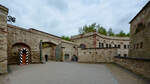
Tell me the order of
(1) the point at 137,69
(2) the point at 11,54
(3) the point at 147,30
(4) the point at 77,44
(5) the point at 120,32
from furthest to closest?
(5) the point at 120,32 → (4) the point at 77,44 → (2) the point at 11,54 → (3) the point at 147,30 → (1) the point at 137,69

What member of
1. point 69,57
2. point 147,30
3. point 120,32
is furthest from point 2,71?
point 120,32

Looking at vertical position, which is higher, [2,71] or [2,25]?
[2,25]

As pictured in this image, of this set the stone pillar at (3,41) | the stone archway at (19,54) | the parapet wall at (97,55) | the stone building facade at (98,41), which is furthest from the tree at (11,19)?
the stone building facade at (98,41)

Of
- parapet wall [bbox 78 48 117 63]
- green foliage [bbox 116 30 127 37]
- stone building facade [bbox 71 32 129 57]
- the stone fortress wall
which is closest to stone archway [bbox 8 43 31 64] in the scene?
the stone fortress wall

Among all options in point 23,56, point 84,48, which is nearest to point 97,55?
point 84,48

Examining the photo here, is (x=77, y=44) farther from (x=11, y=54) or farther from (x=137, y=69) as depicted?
(x=137, y=69)

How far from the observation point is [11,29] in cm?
898

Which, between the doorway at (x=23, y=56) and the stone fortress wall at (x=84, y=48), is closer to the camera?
the stone fortress wall at (x=84, y=48)

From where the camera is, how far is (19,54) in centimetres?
948

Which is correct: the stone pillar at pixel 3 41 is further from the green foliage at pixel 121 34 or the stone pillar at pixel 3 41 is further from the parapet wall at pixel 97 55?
the green foliage at pixel 121 34

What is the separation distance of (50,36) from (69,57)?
21.3 feet

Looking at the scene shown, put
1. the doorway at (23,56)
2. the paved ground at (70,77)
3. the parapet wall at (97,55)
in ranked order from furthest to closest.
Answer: the parapet wall at (97,55) → the doorway at (23,56) → the paved ground at (70,77)

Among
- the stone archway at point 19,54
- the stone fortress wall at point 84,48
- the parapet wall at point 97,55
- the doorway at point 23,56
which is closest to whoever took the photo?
the stone fortress wall at point 84,48

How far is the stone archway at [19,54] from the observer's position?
29.8ft
